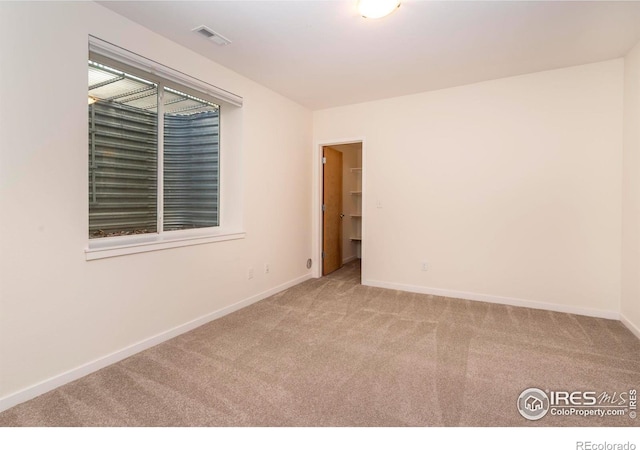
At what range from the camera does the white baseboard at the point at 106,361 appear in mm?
1745

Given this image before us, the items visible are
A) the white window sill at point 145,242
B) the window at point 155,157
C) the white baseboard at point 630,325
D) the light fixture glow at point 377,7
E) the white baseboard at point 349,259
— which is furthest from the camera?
the white baseboard at point 349,259

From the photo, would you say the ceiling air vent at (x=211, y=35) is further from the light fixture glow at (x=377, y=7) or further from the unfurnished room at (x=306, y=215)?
the light fixture glow at (x=377, y=7)

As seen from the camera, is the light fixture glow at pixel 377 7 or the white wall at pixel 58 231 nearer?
the white wall at pixel 58 231

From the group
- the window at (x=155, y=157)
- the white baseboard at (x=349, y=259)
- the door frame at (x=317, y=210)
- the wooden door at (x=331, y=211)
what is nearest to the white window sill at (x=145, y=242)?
the window at (x=155, y=157)

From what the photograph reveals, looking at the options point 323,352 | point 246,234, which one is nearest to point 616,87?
point 323,352

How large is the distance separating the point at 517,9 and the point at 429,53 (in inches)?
29.6

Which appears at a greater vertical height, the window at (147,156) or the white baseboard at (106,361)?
the window at (147,156)

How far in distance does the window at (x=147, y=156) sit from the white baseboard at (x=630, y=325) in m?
4.09

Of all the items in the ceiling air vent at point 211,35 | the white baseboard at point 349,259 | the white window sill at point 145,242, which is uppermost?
the ceiling air vent at point 211,35

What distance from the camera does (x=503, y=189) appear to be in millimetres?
3436

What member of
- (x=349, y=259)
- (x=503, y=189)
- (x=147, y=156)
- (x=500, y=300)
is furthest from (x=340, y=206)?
(x=147, y=156)

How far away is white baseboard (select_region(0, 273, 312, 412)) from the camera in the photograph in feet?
5.73

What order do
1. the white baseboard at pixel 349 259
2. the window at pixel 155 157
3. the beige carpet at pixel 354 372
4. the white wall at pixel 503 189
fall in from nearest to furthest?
1. the beige carpet at pixel 354 372
2. the window at pixel 155 157
3. the white wall at pixel 503 189
4. the white baseboard at pixel 349 259

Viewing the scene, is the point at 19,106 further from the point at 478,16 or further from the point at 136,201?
the point at 478,16
